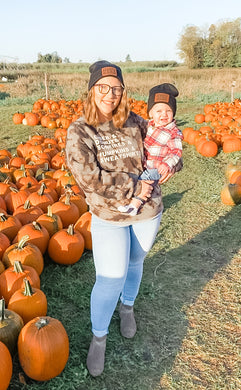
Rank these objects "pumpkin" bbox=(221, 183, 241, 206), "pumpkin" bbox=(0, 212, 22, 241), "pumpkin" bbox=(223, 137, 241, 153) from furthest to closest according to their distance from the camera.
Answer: "pumpkin" bbox=(223, 137, 241, 153)
"pumpkin" bbox=(221, 183, 241, 206)
"pumpkin" bbox=(0, 212, 22, 241)

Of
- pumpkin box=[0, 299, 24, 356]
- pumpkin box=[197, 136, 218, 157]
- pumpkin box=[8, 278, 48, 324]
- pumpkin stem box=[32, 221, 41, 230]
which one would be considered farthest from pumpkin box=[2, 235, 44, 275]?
pumpkin box=[197, 136, 218, 157]

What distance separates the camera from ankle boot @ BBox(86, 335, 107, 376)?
259 centimetres

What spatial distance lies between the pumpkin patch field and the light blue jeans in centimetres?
36

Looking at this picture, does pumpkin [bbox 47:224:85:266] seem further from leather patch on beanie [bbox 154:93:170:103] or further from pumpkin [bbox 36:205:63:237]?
leather patch on beanie [bbox 154:93:170:103]

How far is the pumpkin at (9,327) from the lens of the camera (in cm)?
249

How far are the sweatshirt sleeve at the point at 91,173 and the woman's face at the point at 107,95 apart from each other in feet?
0.64

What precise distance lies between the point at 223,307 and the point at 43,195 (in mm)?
2573

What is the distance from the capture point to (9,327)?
2535 millimetres

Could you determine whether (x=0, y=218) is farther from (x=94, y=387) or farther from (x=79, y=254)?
(x=94, y=387)

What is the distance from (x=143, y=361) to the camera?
276cm

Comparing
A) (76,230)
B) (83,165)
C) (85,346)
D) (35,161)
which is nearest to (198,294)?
(85,346)

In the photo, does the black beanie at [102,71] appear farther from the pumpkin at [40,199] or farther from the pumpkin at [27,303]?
the pumpkin at [40,199]

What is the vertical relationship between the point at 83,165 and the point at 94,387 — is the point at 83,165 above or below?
above

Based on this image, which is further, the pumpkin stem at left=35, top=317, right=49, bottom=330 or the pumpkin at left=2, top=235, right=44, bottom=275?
the pumpkin at left=2, top=235, right=44, bottom=275
